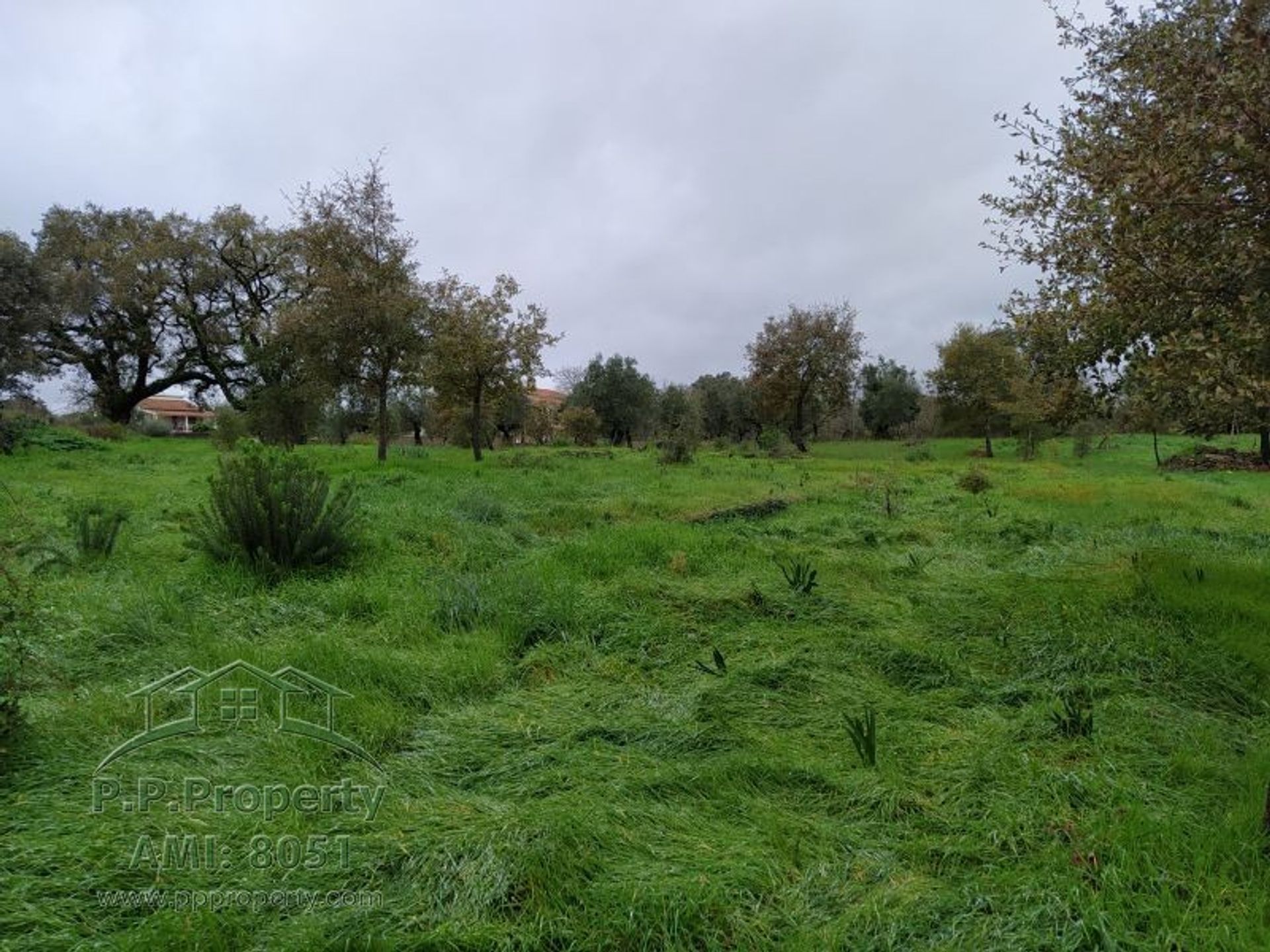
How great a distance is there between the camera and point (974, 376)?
108ft

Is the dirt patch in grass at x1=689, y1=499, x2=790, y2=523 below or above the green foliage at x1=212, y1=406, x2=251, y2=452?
below

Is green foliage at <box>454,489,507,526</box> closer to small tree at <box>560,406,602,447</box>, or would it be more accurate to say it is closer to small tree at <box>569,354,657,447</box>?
small tree at <box>560,406,602,447</box>

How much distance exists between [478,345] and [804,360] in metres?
21.5

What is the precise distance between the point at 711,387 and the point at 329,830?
55616 millimetres

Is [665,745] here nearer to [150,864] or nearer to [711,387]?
[150,864]

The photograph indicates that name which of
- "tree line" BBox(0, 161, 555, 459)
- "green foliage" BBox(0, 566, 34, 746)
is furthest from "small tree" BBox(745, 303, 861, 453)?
"green foliage" BBox(0, 566, 34, 746)

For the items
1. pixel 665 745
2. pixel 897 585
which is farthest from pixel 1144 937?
pixel 897 585

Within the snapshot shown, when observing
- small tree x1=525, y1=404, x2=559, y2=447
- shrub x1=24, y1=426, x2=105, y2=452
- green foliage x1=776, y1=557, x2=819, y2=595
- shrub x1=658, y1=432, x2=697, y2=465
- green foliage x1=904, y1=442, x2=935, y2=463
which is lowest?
A: green foliage x1=776, y1=557, x2=819, y2=595

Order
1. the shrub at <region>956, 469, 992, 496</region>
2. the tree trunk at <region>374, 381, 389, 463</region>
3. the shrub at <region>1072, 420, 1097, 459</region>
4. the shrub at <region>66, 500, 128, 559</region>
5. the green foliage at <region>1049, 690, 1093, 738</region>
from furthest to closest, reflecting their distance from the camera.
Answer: the shrub at <region>1072, 420, 1097, 459</region> → the tree trunk at <region>374, 381, 389, 463</region> → the shrub at <region>956, 469, 992, 496</region> → the shrub at <region>66, 500, 128, 559</region> → the green foliage at <region>1049, 690, 1093, 738</region>

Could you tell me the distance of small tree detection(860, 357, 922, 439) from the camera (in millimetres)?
52312

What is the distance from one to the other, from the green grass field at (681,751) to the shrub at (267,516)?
0.47 m

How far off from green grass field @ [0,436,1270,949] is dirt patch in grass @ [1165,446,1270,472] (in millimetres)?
22108

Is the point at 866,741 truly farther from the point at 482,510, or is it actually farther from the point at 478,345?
the point at 478,345

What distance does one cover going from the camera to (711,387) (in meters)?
56.6
